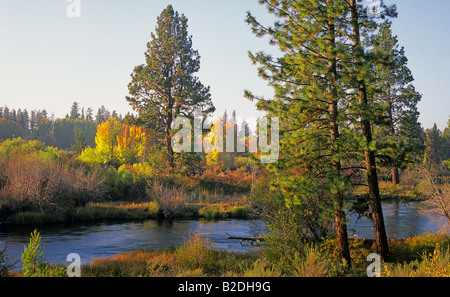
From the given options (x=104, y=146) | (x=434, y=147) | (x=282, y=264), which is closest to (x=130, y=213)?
(x=282, y=264)

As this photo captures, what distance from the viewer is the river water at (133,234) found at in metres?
19.0

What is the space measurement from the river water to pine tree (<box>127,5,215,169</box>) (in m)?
14.3

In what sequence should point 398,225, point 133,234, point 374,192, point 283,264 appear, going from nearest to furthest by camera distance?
point 283,264 < point 374,192 < point 133,234 < point 398,225

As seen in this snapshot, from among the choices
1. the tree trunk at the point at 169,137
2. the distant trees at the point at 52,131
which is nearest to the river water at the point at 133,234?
the tree trunk at the point at 169,137

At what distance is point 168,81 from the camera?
41.0 meters

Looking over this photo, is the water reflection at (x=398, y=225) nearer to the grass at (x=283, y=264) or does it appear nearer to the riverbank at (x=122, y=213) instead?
the grass at (x=283, y=264)

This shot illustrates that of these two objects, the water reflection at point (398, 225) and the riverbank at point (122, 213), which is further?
the riverbank at point (122, 213)

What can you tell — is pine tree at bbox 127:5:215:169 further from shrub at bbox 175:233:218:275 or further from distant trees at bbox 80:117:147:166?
shrub at bbox 175:233:218:275

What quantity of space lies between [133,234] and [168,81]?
70.2ft

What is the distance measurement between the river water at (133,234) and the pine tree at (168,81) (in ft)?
46.9

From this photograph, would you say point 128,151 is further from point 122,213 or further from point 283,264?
point 283,264
